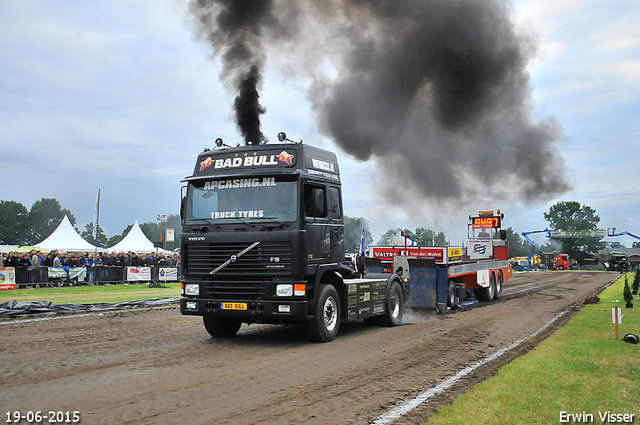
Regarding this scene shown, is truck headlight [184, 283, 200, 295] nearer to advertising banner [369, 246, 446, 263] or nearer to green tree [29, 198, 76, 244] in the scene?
advertising banner [369, 246, 446, 263]

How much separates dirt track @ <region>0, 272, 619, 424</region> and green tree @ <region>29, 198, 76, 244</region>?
454 ft

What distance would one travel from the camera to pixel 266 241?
30.9 feet

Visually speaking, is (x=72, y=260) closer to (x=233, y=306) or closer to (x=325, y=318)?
(x=233, y=306)

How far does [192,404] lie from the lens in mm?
5734

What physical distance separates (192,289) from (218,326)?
4.10 ft

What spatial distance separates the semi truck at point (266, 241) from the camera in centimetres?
938

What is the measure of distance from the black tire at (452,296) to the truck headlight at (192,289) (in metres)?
8.62

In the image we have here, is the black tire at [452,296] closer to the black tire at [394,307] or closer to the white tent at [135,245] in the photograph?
the black tire at [394,307]

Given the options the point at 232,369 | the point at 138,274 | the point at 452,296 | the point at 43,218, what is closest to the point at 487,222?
the point at 452,296

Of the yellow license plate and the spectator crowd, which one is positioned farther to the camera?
the spectator crowd

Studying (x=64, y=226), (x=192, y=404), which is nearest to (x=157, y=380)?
(x=192, y=404)

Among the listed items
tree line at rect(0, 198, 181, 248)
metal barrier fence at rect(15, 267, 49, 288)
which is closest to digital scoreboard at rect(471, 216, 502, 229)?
metal barrier fence at rect(15, 267, 49, 288)

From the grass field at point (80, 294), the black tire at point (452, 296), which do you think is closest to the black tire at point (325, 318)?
the black tire at point (452, 296)

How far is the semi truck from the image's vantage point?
30.8ft
